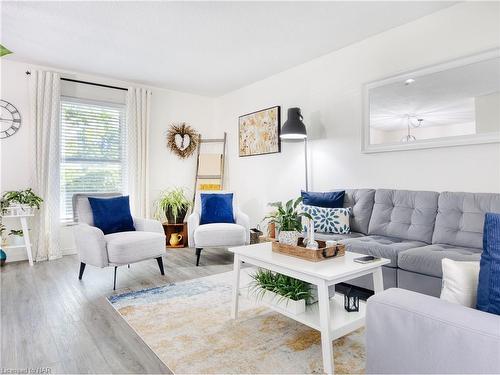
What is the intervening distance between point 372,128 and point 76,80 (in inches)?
152

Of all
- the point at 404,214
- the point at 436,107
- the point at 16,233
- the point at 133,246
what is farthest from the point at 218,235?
the point at 436,107

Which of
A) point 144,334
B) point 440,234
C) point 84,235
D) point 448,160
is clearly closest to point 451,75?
point 448,160

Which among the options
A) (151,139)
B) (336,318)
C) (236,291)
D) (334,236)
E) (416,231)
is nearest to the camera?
(336,318)

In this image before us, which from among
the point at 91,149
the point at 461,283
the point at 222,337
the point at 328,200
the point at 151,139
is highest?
the point at 151,139

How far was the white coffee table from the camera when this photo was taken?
160cm

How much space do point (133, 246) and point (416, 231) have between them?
8.18 ft

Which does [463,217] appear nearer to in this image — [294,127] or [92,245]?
[294,127]

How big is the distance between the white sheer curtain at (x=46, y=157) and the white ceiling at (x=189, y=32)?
314 millimetres

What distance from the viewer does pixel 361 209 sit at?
3066mm

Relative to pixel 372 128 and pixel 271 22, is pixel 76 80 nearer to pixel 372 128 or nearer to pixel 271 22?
pixel 271 22

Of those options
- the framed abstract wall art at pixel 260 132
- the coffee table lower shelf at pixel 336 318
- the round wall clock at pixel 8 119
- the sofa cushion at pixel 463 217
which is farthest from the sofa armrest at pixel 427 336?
the round wall clock at pixel 8 119

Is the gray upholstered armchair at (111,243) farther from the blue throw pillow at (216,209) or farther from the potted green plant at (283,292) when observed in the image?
the potted green plant at (283,292)

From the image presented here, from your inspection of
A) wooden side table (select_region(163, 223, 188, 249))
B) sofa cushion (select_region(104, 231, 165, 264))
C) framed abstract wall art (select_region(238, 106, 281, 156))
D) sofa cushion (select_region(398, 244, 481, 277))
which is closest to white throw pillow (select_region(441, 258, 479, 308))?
sofa cushion (select_region(398, 244, 481, 277))

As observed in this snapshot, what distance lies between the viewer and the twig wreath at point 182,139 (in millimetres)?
5168
